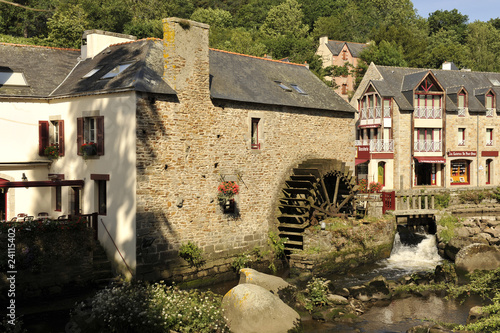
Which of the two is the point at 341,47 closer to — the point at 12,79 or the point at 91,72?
the point at 91,72

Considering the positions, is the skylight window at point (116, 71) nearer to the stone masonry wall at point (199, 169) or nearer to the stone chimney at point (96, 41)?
the stone masonry wall at point (199, 169)

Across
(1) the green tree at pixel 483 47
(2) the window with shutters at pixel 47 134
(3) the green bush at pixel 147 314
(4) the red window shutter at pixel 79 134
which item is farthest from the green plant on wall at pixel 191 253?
(1) the green tree at pixel 483 47

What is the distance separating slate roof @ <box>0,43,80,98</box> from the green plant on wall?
732cm

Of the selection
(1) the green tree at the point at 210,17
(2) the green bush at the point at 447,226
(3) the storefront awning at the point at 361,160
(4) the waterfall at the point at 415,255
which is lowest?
(4) the waterfall at the point at 415,255

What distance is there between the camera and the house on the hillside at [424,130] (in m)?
31.9

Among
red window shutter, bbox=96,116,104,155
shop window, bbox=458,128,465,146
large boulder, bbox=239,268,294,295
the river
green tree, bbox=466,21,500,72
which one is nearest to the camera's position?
the river

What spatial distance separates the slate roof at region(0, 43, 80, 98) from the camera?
695 inches

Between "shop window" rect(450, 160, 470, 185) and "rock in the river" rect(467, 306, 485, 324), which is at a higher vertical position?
"shop window" rect(450, 160, 470, 185)

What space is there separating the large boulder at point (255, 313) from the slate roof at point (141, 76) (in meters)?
6.47

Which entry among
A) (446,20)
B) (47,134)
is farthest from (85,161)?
(446,20)

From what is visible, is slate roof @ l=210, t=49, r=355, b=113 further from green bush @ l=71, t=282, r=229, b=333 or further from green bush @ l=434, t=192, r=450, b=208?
green bush @ l=71, t=282, r=229, b=333

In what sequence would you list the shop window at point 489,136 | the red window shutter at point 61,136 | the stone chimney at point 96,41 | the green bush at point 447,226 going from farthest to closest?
the shop window at point 489,136, the green bush at point 447,226, the stone chimney at point 96,41, the red window shutter at point 61,136

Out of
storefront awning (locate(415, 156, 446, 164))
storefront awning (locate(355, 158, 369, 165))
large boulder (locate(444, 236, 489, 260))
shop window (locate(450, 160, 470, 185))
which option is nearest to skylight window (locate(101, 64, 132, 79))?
large boulder (locate(444, 236, 489, 260))

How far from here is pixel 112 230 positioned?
15.3m
